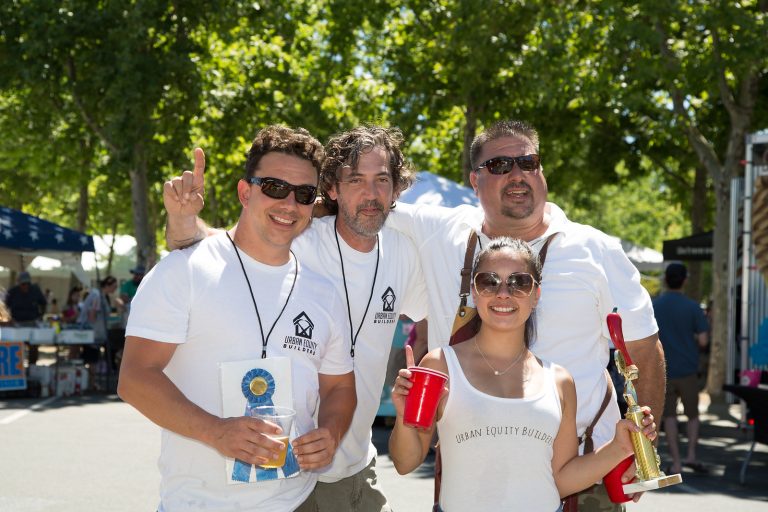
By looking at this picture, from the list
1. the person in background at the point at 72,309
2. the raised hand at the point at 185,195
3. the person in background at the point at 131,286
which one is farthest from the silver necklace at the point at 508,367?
the person in background at the point at 72,309

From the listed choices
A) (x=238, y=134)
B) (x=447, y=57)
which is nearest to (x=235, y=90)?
(x=238, y=134)

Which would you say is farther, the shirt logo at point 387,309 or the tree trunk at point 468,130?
the tree trunk at point 468,130

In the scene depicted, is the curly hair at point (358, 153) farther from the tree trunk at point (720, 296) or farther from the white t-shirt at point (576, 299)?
A: the tree trunk at point (720, 296)

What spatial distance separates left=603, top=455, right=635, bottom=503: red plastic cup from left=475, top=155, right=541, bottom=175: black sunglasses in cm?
135

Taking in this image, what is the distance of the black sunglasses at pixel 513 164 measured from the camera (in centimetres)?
416

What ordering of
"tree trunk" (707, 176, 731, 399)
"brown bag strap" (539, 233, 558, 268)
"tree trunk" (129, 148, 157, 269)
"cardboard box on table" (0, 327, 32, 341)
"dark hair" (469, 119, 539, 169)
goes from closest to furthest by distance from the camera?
1. "brown bag strap" (539, 233, 558, 268)
2. "dark hair" (469, 119, 539, 169)
3. "cardboard box on table" (0, 327, 32, 341)
4. "tree trunk" (707, 176, 731, 399)
5. "tree trunk" (129, 148, 157, 269)

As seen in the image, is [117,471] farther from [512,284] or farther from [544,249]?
[512,284]

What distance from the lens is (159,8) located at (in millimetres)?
21297

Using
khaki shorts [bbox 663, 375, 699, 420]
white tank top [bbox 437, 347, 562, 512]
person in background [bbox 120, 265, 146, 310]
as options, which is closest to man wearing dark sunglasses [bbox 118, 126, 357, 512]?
white tank top [bbox 437, 347, 562, 512]

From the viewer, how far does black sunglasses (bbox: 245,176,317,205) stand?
343 centimetres

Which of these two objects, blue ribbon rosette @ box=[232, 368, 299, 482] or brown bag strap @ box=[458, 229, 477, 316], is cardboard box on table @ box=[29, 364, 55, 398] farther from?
blue ribbon rosette @ box=[232, 368, 299, 482]

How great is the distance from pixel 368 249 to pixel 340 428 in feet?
3.33

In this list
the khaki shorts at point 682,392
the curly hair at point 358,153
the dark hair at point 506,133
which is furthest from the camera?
the khaki shorts at point 682,392

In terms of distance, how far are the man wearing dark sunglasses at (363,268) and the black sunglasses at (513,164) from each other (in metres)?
0.41
